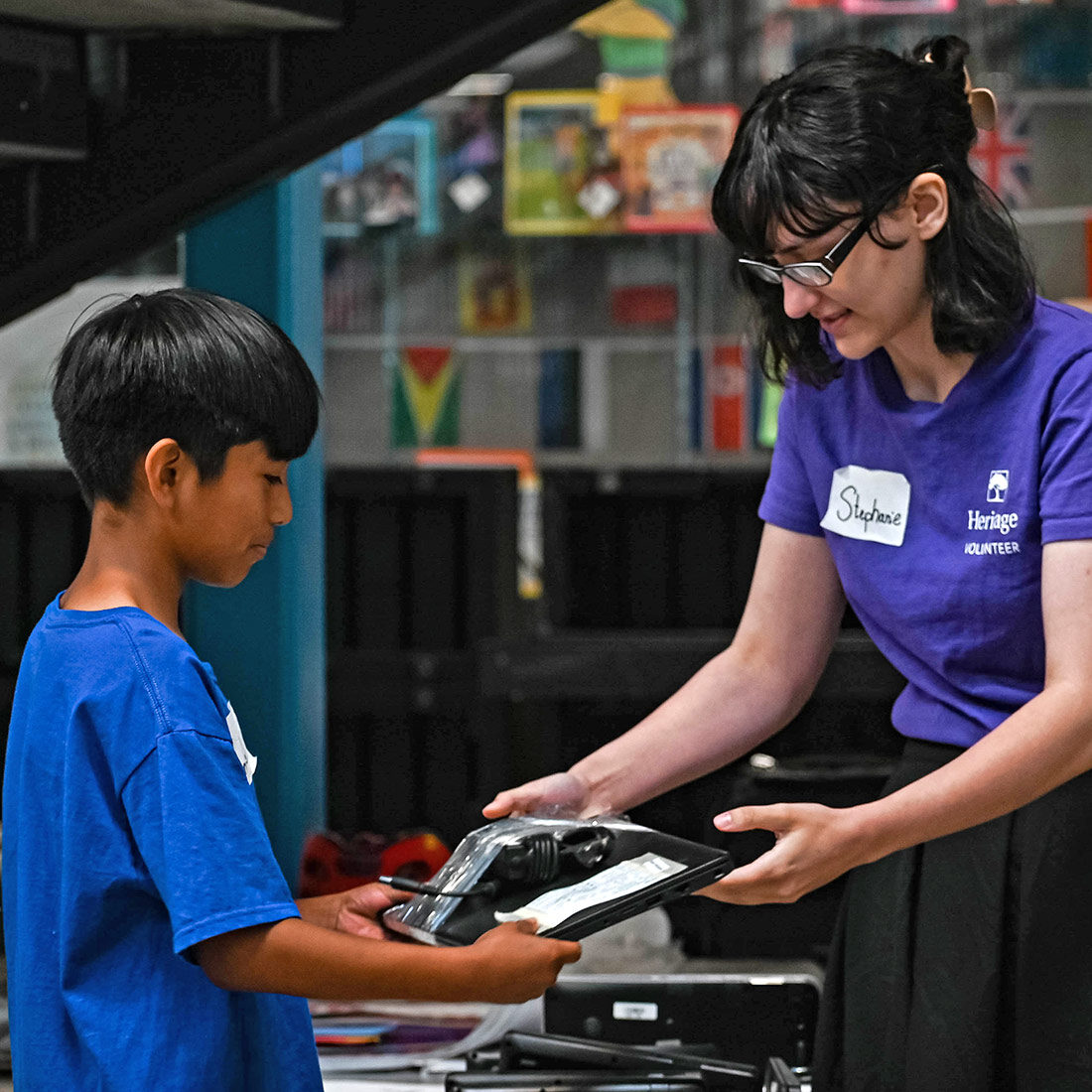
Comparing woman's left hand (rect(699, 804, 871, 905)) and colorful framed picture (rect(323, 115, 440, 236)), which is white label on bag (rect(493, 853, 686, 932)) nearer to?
woman's left hand (rect(699, 804, 871, 905))

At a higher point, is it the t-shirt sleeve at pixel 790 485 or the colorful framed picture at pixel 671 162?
the colorful framed picture at pixel 671 162

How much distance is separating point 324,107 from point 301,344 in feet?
2.29

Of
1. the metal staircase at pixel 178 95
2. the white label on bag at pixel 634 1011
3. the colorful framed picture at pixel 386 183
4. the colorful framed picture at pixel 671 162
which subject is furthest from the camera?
the colorful framed picture at pixel 386 183

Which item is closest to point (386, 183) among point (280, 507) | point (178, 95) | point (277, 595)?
point (277, 595)

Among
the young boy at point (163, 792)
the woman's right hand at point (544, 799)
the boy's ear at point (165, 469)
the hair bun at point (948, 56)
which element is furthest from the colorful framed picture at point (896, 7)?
the boy's ear at point (165, 469)

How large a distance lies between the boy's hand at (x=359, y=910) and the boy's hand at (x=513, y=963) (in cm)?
18

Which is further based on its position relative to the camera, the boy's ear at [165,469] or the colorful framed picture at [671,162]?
the colorful framed picture at [671,162]

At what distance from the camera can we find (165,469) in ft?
3.59

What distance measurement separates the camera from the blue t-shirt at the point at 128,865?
1.00 meters

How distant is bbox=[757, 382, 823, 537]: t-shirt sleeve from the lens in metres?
1.42

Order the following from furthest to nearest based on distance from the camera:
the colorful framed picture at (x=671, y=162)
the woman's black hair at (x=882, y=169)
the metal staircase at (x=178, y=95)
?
the colorful framed picture at (x=671, y=162), the metal staircase at (x=178, y=95), the woman's black hair at (x=882, y=169)

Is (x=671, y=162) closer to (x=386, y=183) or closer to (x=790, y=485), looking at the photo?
(x=386, y=183)

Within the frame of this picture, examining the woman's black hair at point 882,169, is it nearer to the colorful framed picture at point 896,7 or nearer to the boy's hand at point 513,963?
the boy's hand at point 513,963

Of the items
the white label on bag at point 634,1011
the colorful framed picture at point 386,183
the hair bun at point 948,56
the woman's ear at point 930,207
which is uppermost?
the colorful framed picture at point 386,183
